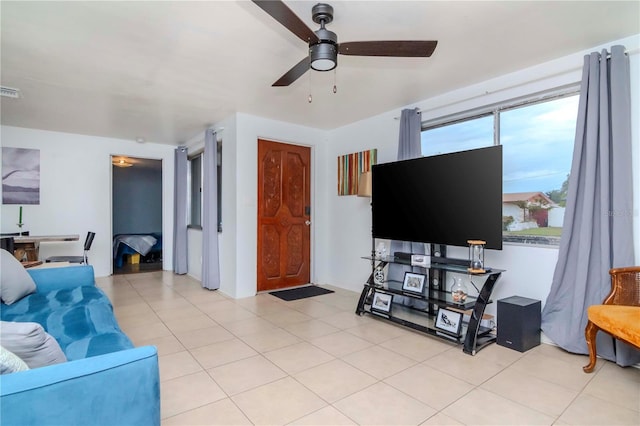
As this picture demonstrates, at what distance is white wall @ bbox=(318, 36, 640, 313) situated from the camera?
9.35ft

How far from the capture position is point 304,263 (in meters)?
5.29

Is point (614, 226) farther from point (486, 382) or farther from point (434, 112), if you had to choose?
point (434, 112)

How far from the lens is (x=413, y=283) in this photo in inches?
136

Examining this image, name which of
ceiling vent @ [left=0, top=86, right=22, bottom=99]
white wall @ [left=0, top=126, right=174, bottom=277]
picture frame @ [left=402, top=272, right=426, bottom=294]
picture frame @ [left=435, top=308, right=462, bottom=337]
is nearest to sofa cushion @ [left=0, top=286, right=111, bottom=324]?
ceiling vent @ [left=0, top=86, right=22, bottom=99]

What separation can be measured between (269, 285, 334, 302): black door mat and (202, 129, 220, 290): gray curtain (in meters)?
0.93

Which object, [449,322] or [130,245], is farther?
[130,245]

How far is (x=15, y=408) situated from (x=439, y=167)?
10.5 feet

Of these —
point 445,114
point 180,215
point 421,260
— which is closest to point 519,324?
point 421,260

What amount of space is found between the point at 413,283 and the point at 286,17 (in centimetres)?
267

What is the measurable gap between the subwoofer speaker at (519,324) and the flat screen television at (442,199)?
1.70 feet

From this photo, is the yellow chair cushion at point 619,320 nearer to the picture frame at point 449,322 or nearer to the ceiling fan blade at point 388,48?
the picture frame at point 449,322

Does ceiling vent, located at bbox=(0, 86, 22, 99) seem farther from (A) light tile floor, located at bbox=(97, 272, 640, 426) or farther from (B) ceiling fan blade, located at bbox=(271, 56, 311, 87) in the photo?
(B) ceiling fan blade, located at bbox=(271, 56, 311, 87)

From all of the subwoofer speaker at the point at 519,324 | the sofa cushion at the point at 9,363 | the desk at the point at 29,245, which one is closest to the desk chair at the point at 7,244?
the desk at the point at 29,245

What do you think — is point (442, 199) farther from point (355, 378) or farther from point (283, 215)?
point (283, 215)
